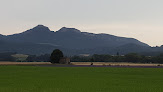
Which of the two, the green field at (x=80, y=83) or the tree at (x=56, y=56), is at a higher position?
the tree at (x=56, y=56)

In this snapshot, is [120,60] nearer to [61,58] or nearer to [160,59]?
[160,59]

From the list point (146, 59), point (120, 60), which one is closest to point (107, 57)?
point (120, 60)

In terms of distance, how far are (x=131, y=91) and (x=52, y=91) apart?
7908 mm

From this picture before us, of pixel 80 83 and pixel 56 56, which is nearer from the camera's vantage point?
pixel 80 83

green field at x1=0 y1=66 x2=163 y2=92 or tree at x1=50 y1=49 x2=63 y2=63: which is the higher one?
tree at x1=50 y1=49 x2=63 y2=63

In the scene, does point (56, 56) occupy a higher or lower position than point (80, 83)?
higher

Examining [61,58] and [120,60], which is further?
[120,60]

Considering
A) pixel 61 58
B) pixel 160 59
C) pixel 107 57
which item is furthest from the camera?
pixel 107 57

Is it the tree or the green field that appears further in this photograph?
the tree

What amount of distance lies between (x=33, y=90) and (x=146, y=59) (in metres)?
131

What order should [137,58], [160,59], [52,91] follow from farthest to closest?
1. [137,58]
2. [160,59]
3. [52,91]

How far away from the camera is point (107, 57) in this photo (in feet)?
597

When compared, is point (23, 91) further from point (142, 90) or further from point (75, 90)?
point (142, 90)

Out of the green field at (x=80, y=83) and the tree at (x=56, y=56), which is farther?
the tree at (x=56, y=56)
